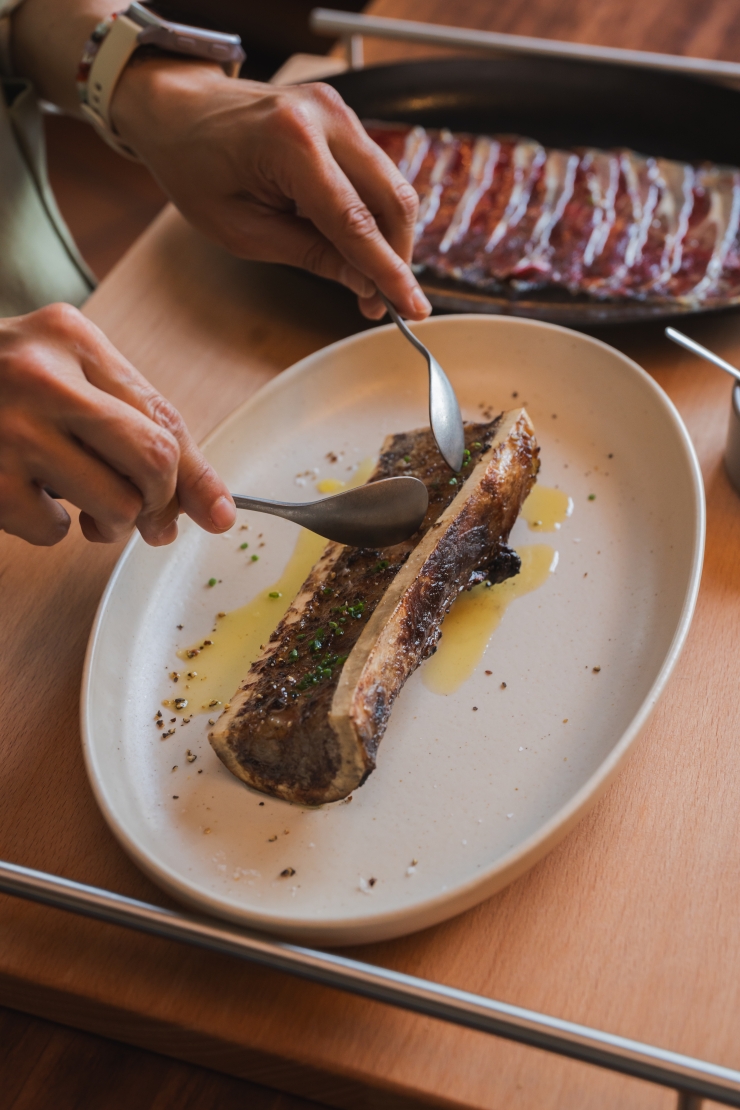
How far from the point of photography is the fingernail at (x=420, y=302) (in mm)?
2021

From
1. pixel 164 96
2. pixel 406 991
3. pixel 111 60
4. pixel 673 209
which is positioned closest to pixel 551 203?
pixel 673 209

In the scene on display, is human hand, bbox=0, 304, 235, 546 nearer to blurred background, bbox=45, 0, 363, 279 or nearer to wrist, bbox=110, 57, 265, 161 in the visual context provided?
wrist, bbox=110, 57, 265, 161

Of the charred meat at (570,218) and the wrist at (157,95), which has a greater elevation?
the wrist at (157,95)

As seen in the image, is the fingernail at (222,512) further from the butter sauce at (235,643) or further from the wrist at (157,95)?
the wrist at (157,95)

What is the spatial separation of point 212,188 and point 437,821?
1.58 m

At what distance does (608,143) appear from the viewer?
3006mm

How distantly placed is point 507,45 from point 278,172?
5.04 feet

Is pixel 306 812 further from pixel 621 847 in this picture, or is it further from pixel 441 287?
pixel 441 287

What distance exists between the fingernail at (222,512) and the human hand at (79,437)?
0.01m

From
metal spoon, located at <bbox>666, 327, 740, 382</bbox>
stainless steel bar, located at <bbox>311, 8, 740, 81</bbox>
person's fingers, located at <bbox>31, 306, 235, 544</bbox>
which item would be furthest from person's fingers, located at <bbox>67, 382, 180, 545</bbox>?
stainless steel bar, located at <bbox>311, 8, 740, 81</bbox>


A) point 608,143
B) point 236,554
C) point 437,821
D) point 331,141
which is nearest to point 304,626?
point 236,554

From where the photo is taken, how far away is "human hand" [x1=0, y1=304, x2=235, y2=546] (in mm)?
1305

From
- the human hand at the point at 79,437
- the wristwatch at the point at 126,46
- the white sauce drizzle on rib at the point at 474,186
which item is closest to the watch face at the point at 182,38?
the wristwatch at the point at 126,46

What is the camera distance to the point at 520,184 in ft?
9.13
